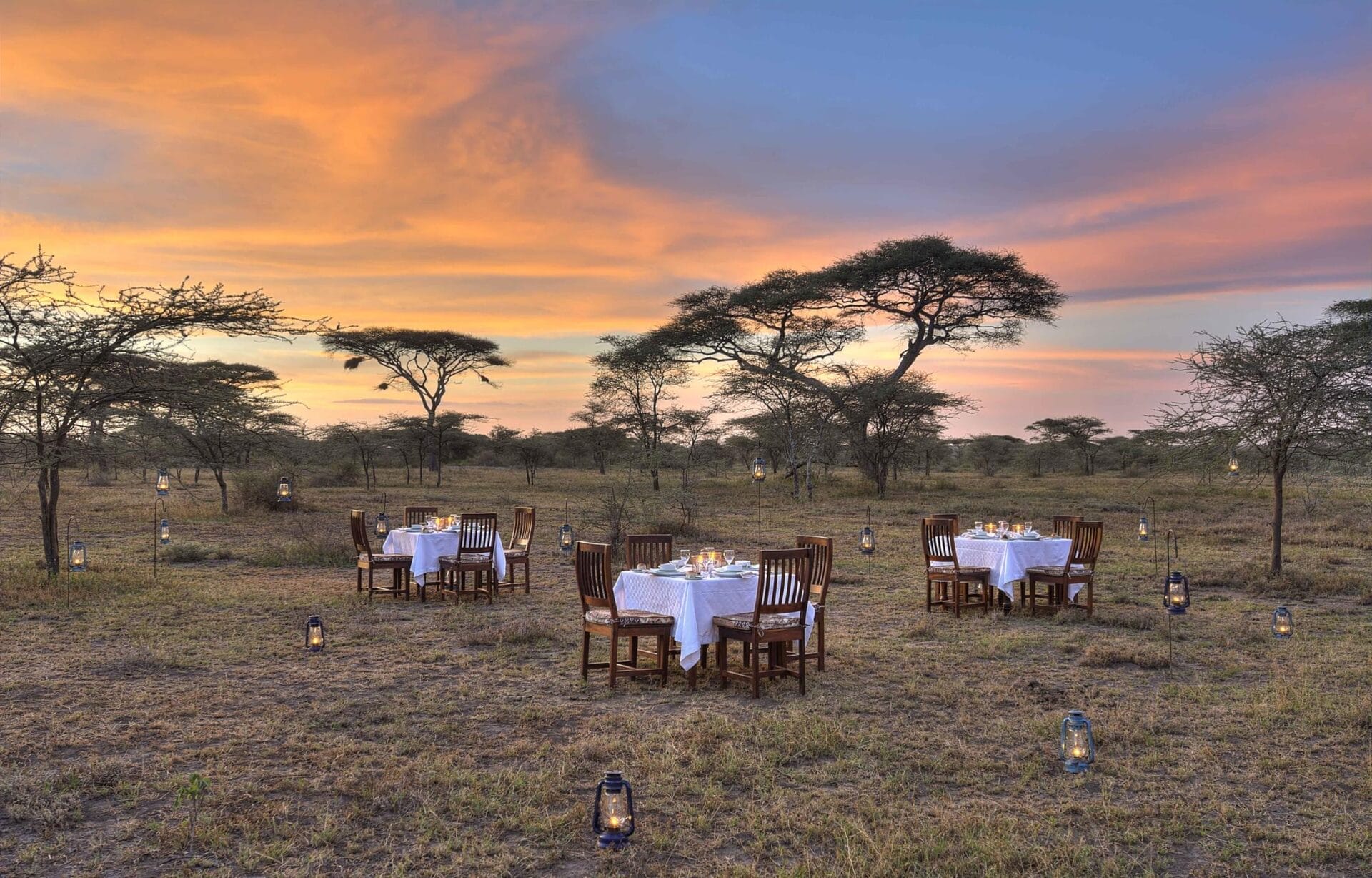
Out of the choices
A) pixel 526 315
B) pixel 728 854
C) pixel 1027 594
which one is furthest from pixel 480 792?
pixel 526 315

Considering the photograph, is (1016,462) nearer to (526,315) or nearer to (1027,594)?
(526,315)

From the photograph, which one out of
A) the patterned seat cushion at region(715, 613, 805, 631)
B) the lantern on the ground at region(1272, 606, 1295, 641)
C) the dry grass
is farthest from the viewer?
the lantern on the ground at region(1272, 606, 1295, 641)

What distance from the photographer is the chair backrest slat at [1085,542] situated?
895cm

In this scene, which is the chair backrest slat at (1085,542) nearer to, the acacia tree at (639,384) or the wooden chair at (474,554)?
the wooden chair at (474,554)

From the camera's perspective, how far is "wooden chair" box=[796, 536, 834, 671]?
6414 mm

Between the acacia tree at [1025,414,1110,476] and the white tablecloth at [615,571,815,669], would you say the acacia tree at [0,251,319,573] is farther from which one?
the acacia tree at [1025,414,1110,476]

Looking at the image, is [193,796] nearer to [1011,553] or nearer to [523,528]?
[523,528]

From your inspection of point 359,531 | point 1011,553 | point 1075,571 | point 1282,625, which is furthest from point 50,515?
point 1282,625

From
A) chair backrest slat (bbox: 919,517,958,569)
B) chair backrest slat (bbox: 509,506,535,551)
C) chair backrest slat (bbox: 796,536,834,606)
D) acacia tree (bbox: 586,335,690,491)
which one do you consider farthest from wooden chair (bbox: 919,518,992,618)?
acacia tree (bbox: 586,335,690,491)

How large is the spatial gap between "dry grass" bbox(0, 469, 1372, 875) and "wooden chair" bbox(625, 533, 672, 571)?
0.94 meters

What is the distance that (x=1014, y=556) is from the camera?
901 cm

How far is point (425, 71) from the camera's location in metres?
11.0

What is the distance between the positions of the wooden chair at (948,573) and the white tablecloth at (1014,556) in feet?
0.37

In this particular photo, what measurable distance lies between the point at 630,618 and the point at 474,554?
4.15 metres
